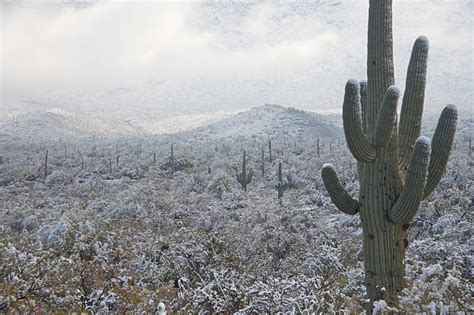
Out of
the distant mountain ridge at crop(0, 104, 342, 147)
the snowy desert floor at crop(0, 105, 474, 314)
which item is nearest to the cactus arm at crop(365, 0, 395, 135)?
the snowy desert floor at crop(0, 105, 474, 314)

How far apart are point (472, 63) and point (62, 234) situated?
122711mm

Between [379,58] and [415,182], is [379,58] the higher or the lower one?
the higher one

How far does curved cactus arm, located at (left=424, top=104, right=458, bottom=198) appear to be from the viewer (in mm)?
5070

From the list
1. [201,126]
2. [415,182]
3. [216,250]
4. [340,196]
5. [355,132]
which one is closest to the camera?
[415,182]

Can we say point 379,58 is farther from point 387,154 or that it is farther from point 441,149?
point 441,149

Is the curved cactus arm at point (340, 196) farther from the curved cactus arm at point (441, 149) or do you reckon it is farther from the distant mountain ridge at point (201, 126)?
the distant mountain ridge at point (201, 126)

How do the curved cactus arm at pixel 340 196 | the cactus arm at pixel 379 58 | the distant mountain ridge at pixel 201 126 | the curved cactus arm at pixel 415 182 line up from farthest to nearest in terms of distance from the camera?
1. the distant mountain ridge at pixel 201 126
2. the curved cactus arm at pixel 340 196
3. the cactus arm at pixel 379 58
4. the curved cactus arm at pixel 415 182

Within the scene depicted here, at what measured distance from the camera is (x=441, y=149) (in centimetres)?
509

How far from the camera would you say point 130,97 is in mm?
175500

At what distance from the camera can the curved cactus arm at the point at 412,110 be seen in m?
5.09

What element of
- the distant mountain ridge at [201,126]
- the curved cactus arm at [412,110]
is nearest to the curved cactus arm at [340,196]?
the curved cactus arm at [412,110]

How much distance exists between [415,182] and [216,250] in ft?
16.8

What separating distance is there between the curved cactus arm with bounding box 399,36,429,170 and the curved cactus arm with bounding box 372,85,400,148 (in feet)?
0.93

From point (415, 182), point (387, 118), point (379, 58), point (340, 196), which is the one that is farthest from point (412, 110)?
point (340, 196)
